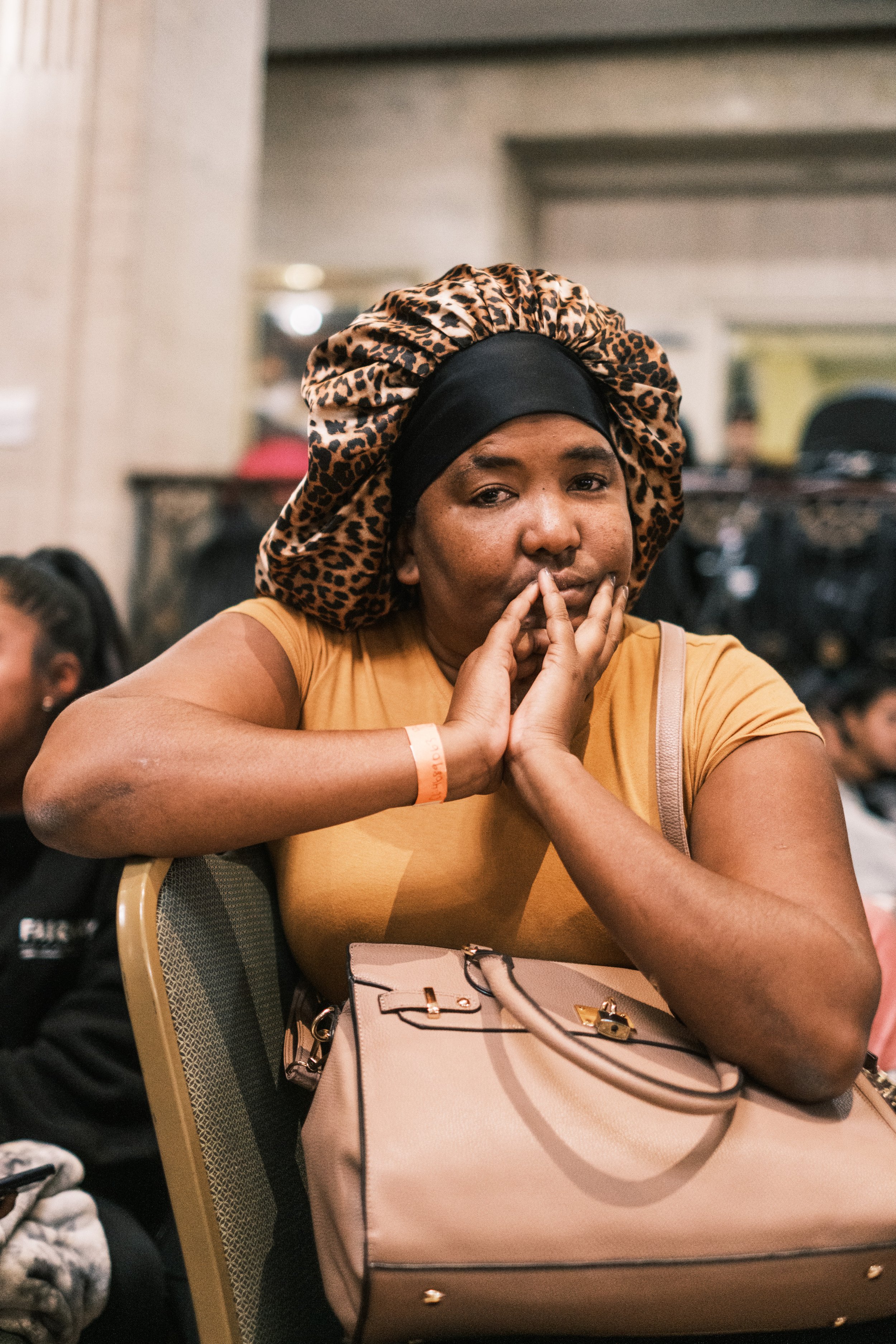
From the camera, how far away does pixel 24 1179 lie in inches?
46.0

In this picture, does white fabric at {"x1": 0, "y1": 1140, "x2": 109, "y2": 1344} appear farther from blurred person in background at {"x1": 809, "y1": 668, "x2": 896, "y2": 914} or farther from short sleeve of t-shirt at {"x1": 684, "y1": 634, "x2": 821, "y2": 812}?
blurred person in background at {"x1": 809, "y1": 668, "x2": 896, "y2": 914}

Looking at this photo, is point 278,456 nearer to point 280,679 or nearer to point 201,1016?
point 280,679

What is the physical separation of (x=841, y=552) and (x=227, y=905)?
11.8 feet

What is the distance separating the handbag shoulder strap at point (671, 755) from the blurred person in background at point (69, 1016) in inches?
30.3

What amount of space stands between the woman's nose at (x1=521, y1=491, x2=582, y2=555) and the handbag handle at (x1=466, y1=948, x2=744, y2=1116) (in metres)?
0.56

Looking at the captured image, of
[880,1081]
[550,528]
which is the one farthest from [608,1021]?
[550,528]

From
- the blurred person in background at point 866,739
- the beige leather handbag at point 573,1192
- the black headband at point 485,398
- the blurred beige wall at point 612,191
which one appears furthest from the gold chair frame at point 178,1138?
the blurred beige wall at point 612,191

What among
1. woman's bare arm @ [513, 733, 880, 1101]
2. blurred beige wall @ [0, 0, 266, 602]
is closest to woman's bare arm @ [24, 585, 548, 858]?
woman's bare arm @ [513, 733, 880, 1101]

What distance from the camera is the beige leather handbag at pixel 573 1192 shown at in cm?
89

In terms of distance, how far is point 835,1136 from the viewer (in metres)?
0.96

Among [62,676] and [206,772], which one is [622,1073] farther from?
[62,676]

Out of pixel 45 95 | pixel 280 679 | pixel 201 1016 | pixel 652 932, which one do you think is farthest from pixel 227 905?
pixel 45 95

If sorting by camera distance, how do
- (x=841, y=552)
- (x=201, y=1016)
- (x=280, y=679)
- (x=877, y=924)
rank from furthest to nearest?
1. (x=841, y=552)
2. (x=877, y=924)
3. (x=280, y=679)
4. (x=201, y=1016)

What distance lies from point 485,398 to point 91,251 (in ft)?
11.8
